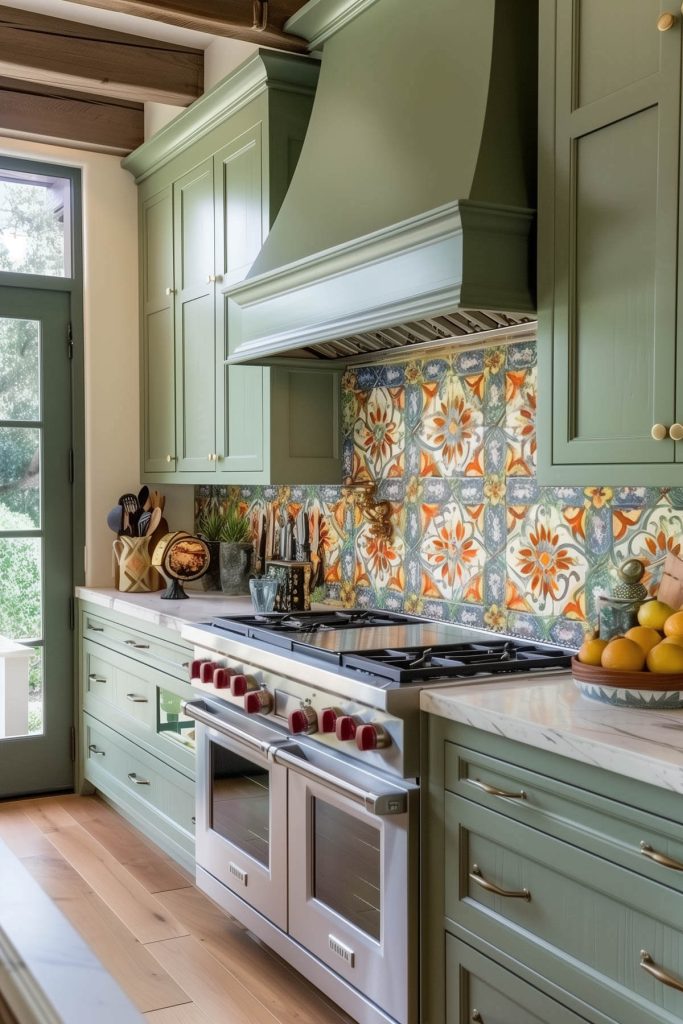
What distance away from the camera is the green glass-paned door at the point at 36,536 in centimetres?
443

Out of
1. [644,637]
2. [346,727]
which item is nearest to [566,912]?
[644,637]

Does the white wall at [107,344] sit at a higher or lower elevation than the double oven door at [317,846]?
higher

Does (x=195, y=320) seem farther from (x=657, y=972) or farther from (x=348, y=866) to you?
(x=657, y=972)

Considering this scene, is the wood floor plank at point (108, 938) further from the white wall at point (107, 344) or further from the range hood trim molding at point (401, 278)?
the range hood trim molding at point (401, 278)

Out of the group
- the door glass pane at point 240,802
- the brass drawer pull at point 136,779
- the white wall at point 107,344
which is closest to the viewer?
the door glass pane at point 240,802

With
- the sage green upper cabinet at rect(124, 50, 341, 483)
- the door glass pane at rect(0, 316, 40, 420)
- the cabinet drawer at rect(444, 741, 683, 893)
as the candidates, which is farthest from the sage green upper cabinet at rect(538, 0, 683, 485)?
the door glass pane at rect(0, 316, 40, 420)

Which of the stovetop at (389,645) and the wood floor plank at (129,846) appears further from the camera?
the wood floor plank at (129,846)

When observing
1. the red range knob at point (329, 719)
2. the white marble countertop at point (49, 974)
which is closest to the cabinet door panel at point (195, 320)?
the red range knob at point (329, 719)

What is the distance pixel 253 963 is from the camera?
2936mm

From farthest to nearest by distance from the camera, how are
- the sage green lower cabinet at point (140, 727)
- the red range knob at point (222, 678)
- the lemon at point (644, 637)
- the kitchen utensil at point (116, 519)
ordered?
the kitchen utensil at point (116, 519)
the sage green lower cabinet at point (140, 727)
the red range knob at point (222, 678)
the lemon at point (644, 637)

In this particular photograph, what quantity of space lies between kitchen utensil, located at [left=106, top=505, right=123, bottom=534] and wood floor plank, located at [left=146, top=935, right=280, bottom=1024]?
1846 millimetres

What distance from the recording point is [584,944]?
1780 mm

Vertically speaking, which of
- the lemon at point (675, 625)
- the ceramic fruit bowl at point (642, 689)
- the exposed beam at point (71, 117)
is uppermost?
the exposed beam at point (71, 117)

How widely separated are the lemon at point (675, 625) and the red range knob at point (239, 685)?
1.23 m
